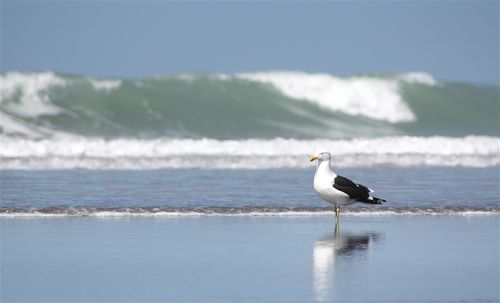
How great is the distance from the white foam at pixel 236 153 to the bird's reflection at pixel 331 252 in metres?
8.56

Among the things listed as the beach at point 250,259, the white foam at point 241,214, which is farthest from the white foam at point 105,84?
the beach at point 250,259

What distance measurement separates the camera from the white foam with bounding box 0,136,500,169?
1816 cm

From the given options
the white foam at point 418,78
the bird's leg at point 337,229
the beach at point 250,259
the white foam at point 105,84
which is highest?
the white foam at point 418,78

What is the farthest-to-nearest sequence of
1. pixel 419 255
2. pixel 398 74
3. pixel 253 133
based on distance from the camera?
pixel 398 74, pixel 253 133, pixel 419 255

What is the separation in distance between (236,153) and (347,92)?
1240cm

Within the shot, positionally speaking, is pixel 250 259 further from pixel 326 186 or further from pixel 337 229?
pixel 326 186

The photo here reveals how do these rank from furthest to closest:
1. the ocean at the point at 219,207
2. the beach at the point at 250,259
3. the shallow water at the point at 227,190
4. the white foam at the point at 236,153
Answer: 1. the white foam at the point at 236,153
2. the shallow water at the point at 227,190
3. the ocean at the point at 219,207
4. the beach at the point at 250,259

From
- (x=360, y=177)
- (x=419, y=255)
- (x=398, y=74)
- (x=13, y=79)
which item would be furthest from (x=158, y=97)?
(x=419, y=255)

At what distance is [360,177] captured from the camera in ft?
52.4

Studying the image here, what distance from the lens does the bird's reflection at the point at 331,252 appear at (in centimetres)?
684

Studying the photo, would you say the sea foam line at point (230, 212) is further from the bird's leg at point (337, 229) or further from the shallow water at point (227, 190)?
the bird's leg at point (337, 229)

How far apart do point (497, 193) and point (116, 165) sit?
24.0 ft

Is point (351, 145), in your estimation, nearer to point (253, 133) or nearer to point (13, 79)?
point (253, 133)

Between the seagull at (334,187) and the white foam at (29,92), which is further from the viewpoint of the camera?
the white foam at (29,92)
